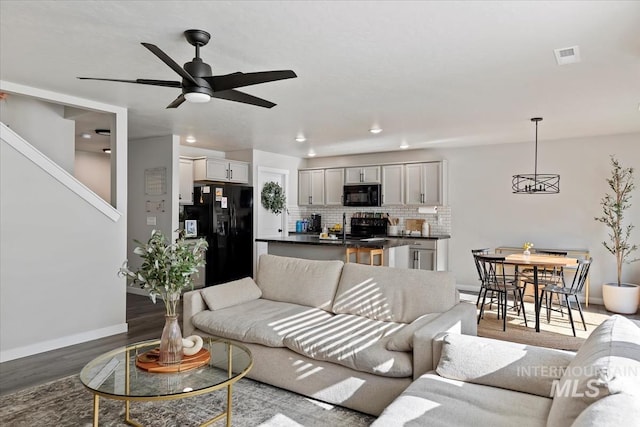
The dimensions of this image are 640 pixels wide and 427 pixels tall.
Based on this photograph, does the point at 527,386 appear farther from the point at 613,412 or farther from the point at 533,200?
the point at 533,200

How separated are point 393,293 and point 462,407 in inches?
56.1

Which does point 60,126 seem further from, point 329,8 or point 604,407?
point 604,407

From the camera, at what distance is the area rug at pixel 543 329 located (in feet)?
14.2

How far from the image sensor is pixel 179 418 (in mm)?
2635

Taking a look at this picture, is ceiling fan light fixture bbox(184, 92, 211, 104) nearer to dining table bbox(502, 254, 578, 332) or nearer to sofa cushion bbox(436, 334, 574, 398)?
sofa cushion bbox(436, 334, 574, 398)

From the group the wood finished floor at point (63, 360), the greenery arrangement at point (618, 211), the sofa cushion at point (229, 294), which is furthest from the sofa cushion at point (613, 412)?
the greenery arrangement at point (618, 211)

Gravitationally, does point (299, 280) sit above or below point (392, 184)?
below

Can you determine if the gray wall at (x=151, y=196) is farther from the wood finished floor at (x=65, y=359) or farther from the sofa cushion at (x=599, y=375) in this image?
the sofa cushion at (x=599, y=375)

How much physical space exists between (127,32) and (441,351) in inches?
110

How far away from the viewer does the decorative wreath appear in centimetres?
806

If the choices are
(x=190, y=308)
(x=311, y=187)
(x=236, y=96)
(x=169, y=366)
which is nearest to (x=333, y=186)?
(x=311, y=187)

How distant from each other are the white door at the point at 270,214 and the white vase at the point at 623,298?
563cm

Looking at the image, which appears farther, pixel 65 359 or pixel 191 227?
pixel 191 227

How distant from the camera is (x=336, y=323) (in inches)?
126
